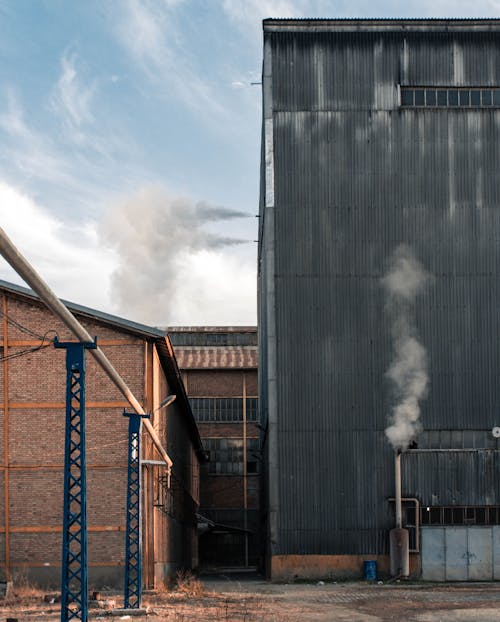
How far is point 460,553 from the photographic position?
3628cm

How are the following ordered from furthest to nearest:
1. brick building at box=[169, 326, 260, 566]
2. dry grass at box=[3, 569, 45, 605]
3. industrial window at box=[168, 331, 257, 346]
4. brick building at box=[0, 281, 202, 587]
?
industrial window at box=[168, 331, 257, 346] → brick building at box=[169, 326, 260, 566] → brick building at box=[0, 281, 202, 587] → dry grass at box=[3, 569, 45, 605]

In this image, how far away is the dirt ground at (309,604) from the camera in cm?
2434

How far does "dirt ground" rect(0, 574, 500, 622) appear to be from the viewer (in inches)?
958

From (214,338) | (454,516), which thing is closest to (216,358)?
(214,338)

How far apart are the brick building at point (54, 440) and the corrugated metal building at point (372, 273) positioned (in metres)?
6.02

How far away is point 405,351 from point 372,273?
3266 millimetres

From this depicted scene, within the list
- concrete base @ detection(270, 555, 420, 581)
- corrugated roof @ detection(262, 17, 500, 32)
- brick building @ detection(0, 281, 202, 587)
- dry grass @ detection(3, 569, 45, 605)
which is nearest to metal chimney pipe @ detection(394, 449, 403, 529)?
concrete base @ detection(270, 555, 420, 581)

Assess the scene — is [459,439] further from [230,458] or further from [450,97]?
[230,458]

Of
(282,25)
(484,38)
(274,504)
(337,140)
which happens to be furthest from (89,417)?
(484,38)

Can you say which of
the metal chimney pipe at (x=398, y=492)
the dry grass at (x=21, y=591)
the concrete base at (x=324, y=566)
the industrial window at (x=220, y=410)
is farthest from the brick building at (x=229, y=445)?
the dry grass at (x=21, y=591)

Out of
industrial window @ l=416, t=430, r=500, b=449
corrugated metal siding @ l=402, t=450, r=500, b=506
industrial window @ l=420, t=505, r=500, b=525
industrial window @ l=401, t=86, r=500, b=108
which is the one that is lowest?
industrial window @ l=420, t=505, r=500, b=525

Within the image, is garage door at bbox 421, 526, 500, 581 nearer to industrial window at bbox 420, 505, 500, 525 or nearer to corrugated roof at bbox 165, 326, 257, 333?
industrial window at bbox 420, 505, 500, 525

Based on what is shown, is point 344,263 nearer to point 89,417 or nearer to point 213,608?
point 89,417

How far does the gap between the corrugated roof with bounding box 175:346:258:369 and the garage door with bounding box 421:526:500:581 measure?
33688 mm
